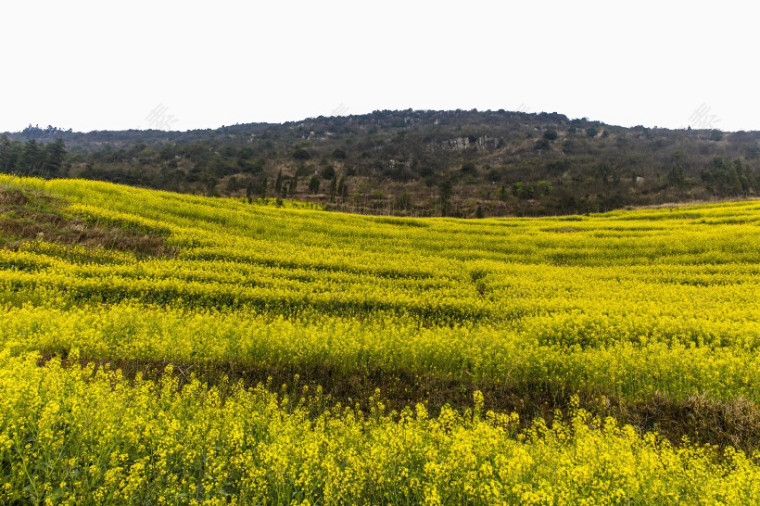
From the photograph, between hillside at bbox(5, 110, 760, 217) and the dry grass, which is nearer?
the dry grass

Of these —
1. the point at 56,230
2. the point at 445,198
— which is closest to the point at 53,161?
the point at 56,230

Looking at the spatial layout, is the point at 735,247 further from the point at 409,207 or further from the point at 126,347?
the point at 409,207

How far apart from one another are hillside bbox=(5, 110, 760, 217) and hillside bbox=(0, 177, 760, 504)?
4488cm

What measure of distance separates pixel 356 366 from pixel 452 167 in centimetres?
10201

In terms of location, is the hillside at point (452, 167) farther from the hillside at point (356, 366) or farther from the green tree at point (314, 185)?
the hillside at point (356, 366)

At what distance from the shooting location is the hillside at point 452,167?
69.9 metres

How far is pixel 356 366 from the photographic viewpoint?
29.3 ft

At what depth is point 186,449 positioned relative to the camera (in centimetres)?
423

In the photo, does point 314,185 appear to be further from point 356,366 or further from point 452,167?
point 356,366

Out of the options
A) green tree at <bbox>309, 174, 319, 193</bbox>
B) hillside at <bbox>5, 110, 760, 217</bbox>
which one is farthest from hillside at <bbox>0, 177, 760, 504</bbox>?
green tree at <bbox>309, 174, 319, 193</bbox>

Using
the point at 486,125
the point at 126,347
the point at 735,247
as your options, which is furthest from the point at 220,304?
the point at 486,125

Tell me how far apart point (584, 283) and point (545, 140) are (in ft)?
395

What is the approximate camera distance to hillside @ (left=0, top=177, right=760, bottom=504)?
3926 millimetres

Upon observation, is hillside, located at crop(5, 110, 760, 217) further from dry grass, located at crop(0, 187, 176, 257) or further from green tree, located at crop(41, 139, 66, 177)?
dry grass, located at crop(0, 187, 176, 257)
